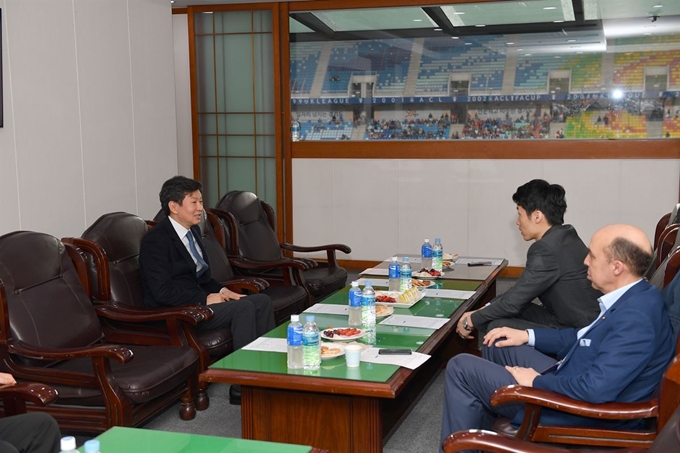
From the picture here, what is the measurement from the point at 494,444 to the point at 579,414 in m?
0.37

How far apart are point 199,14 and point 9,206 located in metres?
3.92

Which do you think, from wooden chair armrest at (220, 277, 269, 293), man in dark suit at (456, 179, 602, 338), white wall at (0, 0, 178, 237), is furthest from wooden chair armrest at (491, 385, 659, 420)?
white wall at (0, 0, 178, 237)

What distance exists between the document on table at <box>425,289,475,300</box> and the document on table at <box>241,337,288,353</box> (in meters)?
1.06

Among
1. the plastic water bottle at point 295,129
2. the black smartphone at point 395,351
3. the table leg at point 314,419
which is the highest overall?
the plastic water bottle at point 295,129

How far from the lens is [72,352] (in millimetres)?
3105

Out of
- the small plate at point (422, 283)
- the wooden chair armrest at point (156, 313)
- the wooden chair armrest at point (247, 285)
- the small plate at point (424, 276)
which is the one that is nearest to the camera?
the wooden chair armrest at point (156, 313)

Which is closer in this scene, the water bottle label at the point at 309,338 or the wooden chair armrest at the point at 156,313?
the water bottle label at the point at 309,338

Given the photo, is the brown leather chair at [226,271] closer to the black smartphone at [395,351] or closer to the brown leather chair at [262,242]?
the brown leather chair at [262,242]

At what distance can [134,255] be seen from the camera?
4.16m

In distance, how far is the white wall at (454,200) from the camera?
6.62 meters

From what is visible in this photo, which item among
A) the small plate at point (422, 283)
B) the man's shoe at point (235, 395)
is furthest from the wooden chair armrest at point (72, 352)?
the small plate at point (422, 283)

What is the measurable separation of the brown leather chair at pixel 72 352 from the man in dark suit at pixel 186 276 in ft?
1.04

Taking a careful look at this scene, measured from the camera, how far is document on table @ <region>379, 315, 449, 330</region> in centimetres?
342

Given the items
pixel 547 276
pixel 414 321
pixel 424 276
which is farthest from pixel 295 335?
pixel 424 276
